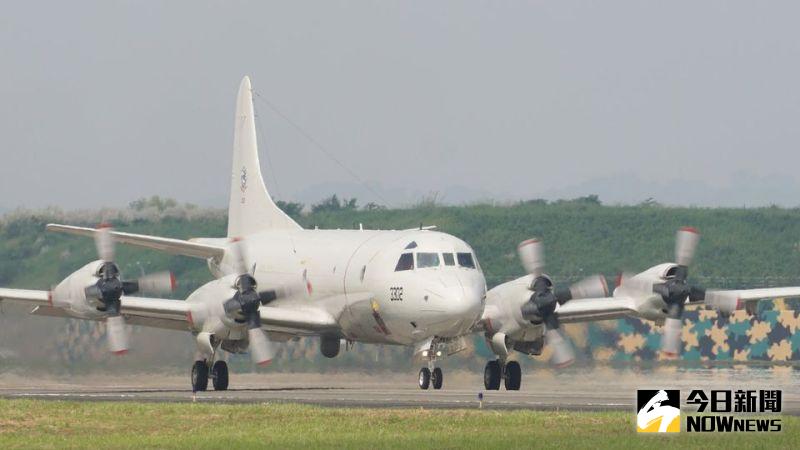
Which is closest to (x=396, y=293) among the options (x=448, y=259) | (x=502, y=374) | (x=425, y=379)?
(x=448, y=259)

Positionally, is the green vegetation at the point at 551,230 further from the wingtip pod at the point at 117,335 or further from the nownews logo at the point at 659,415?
the nownews logo at the point at 659,415

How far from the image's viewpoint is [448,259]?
3834cm

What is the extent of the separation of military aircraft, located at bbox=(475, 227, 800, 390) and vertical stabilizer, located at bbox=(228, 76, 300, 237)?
10.0m

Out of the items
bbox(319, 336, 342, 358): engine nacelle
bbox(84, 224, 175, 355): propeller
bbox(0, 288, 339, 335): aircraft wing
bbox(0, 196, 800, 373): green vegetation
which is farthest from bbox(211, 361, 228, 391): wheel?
bbox(0, 196, 800, 373): green vegetation

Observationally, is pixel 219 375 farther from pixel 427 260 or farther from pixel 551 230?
pixel 551 230

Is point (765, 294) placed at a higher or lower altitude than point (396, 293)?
higher

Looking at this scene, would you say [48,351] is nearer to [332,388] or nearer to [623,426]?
[332,388]

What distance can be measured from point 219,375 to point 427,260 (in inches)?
246

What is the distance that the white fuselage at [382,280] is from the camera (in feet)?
123

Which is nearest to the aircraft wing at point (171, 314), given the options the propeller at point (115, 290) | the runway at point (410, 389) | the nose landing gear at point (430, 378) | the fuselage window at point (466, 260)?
the propeller at point (115, 290)

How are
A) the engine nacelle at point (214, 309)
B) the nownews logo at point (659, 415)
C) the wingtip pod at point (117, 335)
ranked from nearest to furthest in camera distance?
the nownews logo at point (659, 415)
the wingtip pod at point (117, 335)
the engine nacelle at point (214, 309)

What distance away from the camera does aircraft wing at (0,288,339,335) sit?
38812mm

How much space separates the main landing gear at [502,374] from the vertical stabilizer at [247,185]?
9985 millimetres

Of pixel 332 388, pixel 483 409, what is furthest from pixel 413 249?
pixel 483 409
